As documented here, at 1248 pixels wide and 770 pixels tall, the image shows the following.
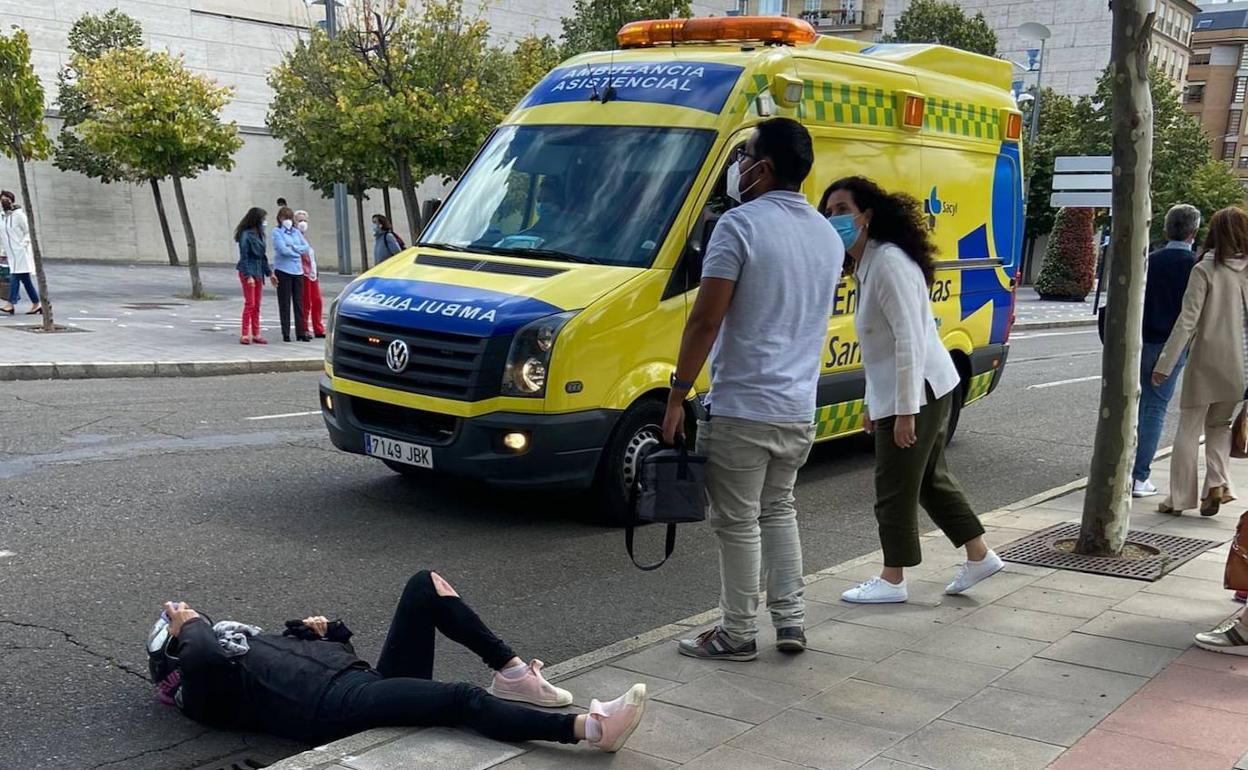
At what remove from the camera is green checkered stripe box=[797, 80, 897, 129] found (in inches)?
292

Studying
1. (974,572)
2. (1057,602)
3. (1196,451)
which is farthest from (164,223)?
(1057,602)

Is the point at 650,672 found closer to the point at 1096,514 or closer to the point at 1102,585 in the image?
the point at 1102,585

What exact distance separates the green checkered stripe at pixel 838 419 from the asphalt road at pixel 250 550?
441 mm

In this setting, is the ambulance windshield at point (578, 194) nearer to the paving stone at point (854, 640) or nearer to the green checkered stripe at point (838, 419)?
the green checkered stripe at point (838, 419)

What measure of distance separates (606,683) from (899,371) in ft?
5.87

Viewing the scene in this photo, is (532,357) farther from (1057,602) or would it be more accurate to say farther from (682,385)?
(1057,602)

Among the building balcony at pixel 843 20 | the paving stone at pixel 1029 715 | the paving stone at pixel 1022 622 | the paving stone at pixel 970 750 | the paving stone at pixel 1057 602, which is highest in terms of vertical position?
the building balcony at pixel 843 20

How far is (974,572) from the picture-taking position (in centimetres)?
530

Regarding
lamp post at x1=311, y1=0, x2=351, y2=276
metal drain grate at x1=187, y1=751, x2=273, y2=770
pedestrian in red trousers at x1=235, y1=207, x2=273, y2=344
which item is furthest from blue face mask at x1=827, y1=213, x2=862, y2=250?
lamp post at x1=311, y1=0, x2=351, y2=276

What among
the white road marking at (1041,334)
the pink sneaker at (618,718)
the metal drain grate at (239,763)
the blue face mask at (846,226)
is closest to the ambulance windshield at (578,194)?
the blue face mask at (846,226)

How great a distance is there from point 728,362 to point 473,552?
239cm

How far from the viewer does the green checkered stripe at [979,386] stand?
9461 millimetres

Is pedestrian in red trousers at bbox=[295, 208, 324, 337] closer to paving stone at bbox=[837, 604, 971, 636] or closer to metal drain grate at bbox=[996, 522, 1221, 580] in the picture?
metal drain grate at bbox=[996, 522, 1221, 580]

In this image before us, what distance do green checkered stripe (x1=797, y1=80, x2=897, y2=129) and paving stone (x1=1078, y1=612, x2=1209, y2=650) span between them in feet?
12.4
